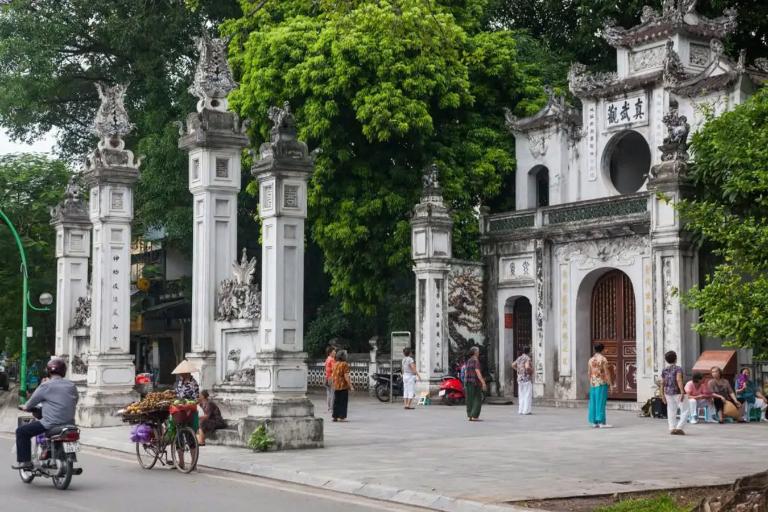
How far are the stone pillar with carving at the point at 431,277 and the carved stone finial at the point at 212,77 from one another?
1070 cm

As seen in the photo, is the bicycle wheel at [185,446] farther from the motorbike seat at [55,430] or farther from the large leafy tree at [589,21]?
the large leafy tree at [589,21]

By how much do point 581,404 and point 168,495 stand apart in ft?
59.6

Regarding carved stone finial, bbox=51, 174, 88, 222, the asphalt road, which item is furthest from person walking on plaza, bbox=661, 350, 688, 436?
carved stone finial, bbox=51, 174, 88, 222

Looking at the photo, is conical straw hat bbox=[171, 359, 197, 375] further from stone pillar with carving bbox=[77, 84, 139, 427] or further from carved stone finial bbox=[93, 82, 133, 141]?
carved stone finial bbox=[93, 82, 133, 141]

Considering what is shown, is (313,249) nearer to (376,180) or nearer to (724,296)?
(376,180)

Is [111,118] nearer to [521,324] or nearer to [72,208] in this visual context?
[72,208]

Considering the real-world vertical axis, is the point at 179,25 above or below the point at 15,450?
above

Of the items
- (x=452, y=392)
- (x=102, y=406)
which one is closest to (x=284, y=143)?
(x=102, y=406)

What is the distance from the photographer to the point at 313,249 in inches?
1649

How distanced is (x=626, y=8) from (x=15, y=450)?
26.3 m

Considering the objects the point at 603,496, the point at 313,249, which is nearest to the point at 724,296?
the point at 603,496

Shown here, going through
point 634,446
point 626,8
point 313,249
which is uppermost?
point 626,8

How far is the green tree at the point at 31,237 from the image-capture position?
36.8 meters

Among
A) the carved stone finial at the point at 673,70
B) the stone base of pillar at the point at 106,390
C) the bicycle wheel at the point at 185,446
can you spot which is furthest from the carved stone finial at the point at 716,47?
the bicycle wheel at the point at 185,446
